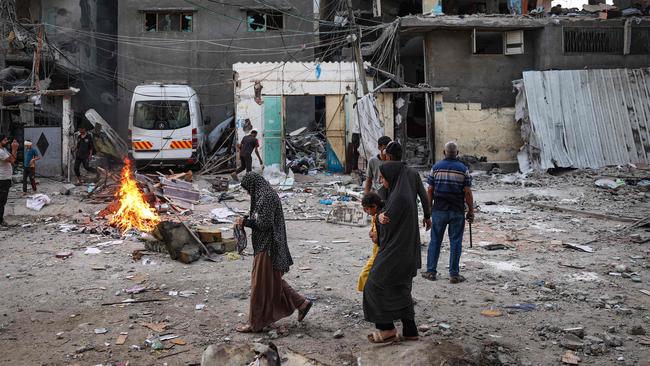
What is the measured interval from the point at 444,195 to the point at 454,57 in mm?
12550

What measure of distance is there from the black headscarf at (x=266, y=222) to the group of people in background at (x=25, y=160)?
6.30m

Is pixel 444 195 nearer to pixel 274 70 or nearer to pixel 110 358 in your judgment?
pixel 110 358

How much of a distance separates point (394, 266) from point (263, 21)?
18.7 m

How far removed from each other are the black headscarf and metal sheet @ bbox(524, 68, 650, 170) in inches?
535

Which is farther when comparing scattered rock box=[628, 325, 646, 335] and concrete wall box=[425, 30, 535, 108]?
concrete wall box=[425, 30, 535, 108]

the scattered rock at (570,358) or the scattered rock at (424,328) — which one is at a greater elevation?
the scattered rock at (424,328)

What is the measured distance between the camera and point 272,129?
16375 mm

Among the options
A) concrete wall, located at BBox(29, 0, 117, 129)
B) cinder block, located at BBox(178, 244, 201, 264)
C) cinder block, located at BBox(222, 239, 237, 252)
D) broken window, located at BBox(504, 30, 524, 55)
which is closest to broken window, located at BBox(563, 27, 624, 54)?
broken window, located at BBox(504, 30, 524, 55)

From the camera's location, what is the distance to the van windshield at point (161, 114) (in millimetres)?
15469

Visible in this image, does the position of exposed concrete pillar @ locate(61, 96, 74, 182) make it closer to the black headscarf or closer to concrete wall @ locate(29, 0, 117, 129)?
concrete wall @ locate(29, 0, 117, 129)

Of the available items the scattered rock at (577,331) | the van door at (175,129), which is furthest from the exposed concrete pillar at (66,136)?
the scattered rock at (577,331)

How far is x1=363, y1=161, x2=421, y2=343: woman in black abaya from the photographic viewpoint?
4.09 meters

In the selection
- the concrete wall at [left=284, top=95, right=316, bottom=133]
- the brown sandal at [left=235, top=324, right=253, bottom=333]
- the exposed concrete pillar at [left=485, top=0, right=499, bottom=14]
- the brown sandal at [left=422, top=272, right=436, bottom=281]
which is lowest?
the brown sandal at [left=235, top=324, right=253, bottom=333]

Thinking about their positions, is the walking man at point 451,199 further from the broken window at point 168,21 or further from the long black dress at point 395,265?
the broken window at point 168,21
